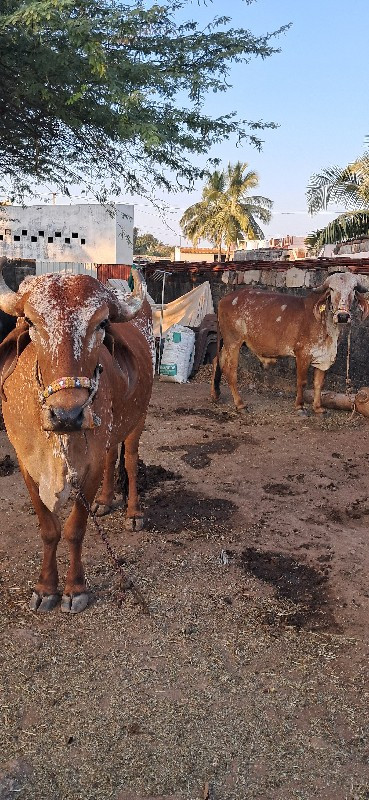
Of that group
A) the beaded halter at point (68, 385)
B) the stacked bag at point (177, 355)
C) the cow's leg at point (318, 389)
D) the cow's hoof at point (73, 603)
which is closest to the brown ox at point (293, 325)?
the cow's leg at point (318, 389)

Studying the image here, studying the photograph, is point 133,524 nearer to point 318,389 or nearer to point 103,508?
point 103,508

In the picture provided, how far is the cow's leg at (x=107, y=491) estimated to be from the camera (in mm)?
5457

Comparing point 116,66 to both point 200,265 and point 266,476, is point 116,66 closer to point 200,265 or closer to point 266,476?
point 266,476

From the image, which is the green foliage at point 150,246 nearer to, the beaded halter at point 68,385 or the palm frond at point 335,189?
the palm frond at point 335,189

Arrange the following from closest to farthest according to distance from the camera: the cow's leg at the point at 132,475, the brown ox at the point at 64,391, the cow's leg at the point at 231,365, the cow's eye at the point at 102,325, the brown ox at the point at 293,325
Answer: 1. the brown ox at the point at 64,391
2. the cow's eye at the point at 102,325
3. the cow's leg at the point at 132,475
4. the brown ox at the point at 293,325
5. the cow's leg at the point at 231,365

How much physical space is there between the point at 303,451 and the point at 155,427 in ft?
7.10

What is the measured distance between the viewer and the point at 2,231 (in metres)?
28.8

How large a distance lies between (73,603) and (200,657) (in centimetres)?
91

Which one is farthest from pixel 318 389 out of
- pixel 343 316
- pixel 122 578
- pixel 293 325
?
pixel 122 578

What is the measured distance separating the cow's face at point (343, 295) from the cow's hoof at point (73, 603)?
19.1 feet

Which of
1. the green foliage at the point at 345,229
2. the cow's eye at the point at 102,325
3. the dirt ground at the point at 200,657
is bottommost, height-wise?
the dirt ground at the point at 200,657

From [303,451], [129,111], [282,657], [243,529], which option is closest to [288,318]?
[303,451]

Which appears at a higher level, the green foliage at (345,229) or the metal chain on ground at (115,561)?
the green foliage at (345,229)

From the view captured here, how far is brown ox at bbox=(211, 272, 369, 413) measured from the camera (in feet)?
28.3
